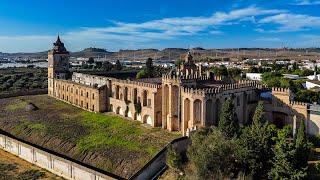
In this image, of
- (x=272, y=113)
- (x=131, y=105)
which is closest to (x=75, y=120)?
(x=131, y=105)

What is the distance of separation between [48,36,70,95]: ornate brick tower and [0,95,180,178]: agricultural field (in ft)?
42.3

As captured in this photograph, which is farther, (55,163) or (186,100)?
(186,100)

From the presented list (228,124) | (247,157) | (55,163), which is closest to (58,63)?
(55,163)

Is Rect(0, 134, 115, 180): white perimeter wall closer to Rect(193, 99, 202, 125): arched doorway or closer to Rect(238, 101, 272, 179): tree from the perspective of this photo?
Rect(238, 101, 272, 179): tree

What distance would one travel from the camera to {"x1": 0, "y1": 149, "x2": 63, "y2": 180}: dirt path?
36.7m

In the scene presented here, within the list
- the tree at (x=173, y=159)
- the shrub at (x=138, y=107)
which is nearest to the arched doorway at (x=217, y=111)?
the tree at (x=173, y=159)

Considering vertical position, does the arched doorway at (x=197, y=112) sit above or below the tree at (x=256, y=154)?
above

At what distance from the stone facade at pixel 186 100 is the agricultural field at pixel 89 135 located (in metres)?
2.03

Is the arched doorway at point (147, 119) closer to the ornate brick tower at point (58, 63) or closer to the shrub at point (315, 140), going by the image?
the shrub at point (315, 140)

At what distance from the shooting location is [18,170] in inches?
1524

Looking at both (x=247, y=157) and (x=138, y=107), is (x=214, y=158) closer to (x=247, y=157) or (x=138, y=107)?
(x=247, y=157)

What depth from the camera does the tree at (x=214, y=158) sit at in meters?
29.5

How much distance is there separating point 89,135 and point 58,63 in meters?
35.0

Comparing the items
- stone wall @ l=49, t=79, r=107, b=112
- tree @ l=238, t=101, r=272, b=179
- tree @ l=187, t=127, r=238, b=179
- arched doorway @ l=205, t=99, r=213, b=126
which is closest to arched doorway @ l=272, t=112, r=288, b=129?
arched doorway @ l=205, t=99, r=213, b=126
